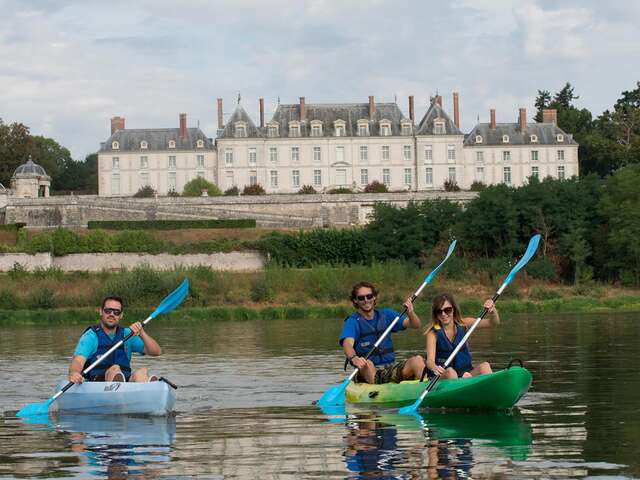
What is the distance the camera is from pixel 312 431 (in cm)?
1299

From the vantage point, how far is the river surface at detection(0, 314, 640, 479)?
1072 centimetres

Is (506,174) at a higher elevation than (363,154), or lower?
lower

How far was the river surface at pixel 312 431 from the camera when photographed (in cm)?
1072

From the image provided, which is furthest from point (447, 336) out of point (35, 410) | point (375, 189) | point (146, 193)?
point (146, 193)

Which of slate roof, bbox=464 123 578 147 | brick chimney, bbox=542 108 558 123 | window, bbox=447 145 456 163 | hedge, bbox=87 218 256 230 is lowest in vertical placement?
hedge, bbox=87 218 256 230

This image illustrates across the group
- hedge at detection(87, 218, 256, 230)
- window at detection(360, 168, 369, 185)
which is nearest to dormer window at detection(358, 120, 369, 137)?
window at detection(360, 168, 369, 185)

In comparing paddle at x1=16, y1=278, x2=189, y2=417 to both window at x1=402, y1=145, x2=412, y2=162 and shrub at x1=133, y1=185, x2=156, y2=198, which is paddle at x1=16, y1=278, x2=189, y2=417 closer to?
shrub at x1=133, y1=185, x2=156, y2=198

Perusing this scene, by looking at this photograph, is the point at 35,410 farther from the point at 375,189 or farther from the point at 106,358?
the point at 375,189

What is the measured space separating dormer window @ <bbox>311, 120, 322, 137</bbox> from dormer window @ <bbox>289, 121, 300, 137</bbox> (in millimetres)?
904

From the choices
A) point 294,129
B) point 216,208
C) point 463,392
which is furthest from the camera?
point 294,129

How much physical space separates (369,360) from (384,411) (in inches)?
33.3

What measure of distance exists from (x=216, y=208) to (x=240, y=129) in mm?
17292

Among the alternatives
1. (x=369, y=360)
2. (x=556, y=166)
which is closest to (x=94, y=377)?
(x=369, y=360)

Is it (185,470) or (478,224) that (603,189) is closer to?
(478,224)
